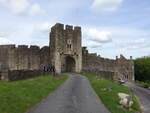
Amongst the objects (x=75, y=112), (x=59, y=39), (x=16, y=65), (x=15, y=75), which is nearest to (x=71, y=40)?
(x=59, y=39)

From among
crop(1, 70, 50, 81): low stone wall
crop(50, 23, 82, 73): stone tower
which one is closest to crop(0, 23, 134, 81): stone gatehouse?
crop(50, 23, 82, 73): stone tower

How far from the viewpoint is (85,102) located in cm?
1758

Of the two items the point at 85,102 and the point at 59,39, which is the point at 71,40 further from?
the point at 85,102

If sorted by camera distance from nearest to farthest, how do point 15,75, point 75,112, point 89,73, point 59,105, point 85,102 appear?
point 75,112 → point 59,105 → point 85,102 → point 15,75 → point 89,73

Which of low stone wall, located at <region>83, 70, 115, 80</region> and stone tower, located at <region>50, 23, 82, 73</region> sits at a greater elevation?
stone tower, located at <region>50, 23, 82, 73</region>

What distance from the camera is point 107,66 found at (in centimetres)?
6500

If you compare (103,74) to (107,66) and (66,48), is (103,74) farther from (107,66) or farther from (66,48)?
(107,66)

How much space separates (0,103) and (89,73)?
118 ft

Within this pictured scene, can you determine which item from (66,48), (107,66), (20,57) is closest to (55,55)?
(66,48)

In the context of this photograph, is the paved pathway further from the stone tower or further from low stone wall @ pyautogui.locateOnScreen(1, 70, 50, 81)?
the stone tower

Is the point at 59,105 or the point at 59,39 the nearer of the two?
the point at 59,105

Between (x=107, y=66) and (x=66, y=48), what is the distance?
619 inches

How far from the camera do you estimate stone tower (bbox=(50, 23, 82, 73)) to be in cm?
5131

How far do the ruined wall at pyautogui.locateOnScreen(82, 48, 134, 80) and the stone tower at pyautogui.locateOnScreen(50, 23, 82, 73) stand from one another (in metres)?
2.67
